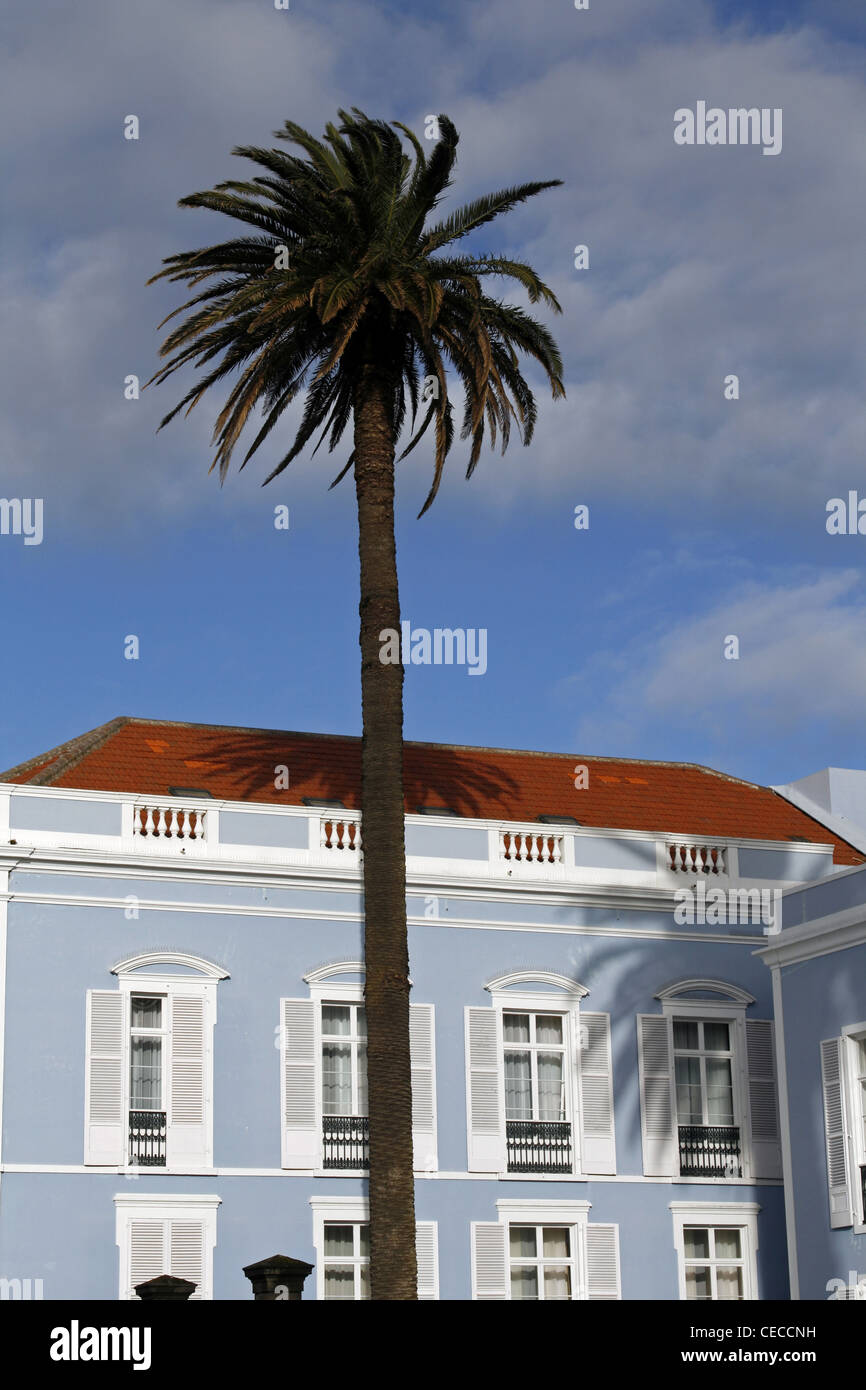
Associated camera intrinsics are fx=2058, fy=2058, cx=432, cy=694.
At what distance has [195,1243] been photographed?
26.9 metres

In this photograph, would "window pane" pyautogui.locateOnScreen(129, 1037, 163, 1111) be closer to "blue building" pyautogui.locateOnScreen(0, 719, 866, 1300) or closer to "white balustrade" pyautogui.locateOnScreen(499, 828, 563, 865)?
"blue building" pyautogui.locateOnScreen(0, 719, 866, 1300)

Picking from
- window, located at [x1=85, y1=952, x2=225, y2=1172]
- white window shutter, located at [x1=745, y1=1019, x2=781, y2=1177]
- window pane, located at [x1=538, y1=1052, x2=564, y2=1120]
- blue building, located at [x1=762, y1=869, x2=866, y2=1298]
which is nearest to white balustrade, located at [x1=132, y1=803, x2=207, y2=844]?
window, located at [x1=85, y1=952, x2=225, y2=1172]

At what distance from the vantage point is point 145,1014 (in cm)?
2775

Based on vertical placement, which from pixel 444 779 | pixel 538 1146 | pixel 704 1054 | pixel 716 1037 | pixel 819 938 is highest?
pixel 444 779

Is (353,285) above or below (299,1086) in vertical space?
above

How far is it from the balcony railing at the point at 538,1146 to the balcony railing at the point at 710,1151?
1.87 metres

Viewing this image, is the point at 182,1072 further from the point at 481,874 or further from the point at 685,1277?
the point at 685,1277

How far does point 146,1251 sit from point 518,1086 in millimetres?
5930

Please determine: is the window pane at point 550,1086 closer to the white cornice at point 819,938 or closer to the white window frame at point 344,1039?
the white window frame at point 344,1039

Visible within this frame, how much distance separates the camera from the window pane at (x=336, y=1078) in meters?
28.3

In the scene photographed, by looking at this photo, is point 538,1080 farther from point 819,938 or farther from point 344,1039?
point 819,938

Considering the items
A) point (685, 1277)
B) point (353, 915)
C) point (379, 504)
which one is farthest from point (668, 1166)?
point (379, 504)

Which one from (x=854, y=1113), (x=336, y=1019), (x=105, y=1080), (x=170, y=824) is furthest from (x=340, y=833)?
(x=854, y=1113)

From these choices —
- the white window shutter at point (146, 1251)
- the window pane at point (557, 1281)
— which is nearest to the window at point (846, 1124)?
the window pane at point (557, 1281)
